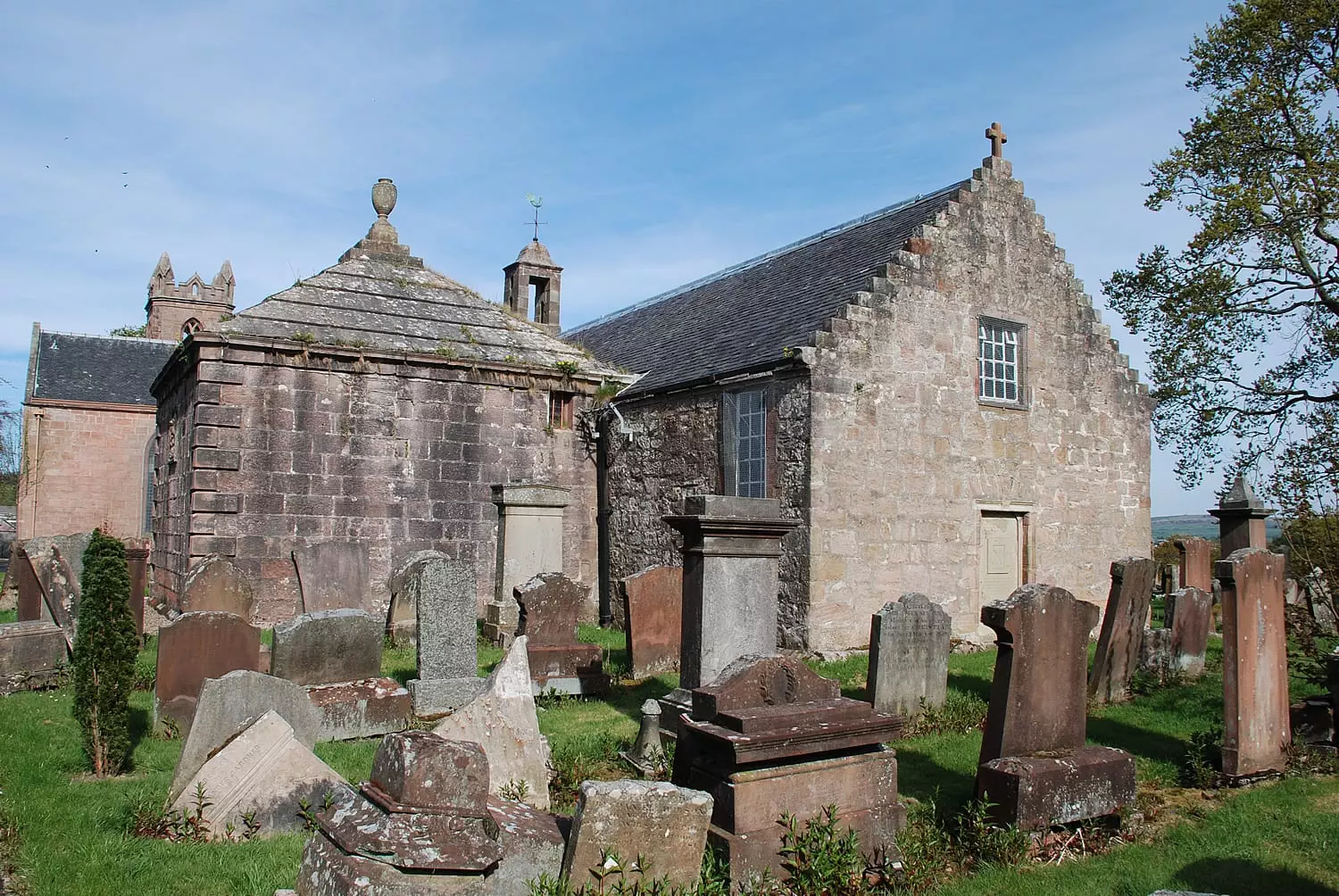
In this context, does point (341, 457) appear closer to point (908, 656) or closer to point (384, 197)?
point (384, 197)

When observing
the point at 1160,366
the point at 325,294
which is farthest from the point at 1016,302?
the point at 325,294

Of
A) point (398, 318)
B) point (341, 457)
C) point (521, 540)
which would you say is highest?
point (398, 318)

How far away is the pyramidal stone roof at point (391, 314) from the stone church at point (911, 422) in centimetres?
A: 229

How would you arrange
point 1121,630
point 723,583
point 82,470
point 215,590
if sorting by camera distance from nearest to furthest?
point 723,583
point 215,590
point 1121,630
point 82,470

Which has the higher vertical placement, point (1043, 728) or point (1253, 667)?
point (1253, 667)

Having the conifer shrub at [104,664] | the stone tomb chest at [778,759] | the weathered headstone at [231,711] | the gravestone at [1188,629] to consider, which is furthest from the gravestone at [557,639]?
the gravestone at [1188,629]

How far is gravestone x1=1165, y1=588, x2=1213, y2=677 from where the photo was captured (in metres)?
10.8

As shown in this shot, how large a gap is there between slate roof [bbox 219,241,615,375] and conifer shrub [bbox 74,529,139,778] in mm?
6816

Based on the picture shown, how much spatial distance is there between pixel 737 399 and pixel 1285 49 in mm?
13741

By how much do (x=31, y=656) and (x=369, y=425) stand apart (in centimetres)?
504

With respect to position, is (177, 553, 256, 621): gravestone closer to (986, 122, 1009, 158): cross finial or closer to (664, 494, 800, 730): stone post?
(664, 494, 800, 730): stone post

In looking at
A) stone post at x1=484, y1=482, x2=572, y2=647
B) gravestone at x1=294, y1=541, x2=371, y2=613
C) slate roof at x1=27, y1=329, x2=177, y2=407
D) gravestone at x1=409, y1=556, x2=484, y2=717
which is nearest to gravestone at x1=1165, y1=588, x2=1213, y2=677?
stone post at x1=484, y1=482, x2=572, y2=647

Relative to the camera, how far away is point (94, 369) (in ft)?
110

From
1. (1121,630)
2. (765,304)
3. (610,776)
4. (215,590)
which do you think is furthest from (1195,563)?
(215,590)
